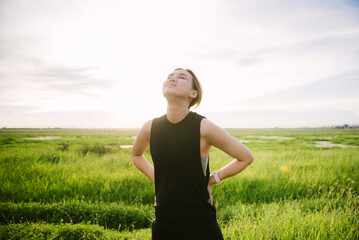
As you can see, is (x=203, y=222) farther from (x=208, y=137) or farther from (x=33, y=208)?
(x=33, y=208)

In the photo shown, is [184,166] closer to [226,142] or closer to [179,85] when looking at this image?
[226,142]

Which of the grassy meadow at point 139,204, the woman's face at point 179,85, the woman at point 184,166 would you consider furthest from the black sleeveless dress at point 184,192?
the grassy meadow at point 139,204

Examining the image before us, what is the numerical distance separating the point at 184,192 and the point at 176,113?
681 millimetres

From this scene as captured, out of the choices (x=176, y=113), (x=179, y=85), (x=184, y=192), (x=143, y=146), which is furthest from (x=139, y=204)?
(x=179, y=85)

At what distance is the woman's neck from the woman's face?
0.10m

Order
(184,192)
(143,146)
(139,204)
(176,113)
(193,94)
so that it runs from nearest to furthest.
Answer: (184,192), (176,113), (193,94), (143,146), (139,204)

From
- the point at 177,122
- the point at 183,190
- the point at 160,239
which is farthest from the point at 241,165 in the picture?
the point at 160,239

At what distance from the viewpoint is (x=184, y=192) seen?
1.59 m

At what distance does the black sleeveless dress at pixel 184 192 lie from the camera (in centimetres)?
157

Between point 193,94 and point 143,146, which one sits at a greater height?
point 193,94

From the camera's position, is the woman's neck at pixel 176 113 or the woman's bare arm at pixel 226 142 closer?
the woman's bare arm at pixel 226 142

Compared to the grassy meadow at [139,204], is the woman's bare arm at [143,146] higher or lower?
higher

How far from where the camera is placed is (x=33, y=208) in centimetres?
451

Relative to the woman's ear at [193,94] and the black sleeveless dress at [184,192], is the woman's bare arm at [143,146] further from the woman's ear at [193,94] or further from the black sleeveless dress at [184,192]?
the woman's ear at [193,94]
